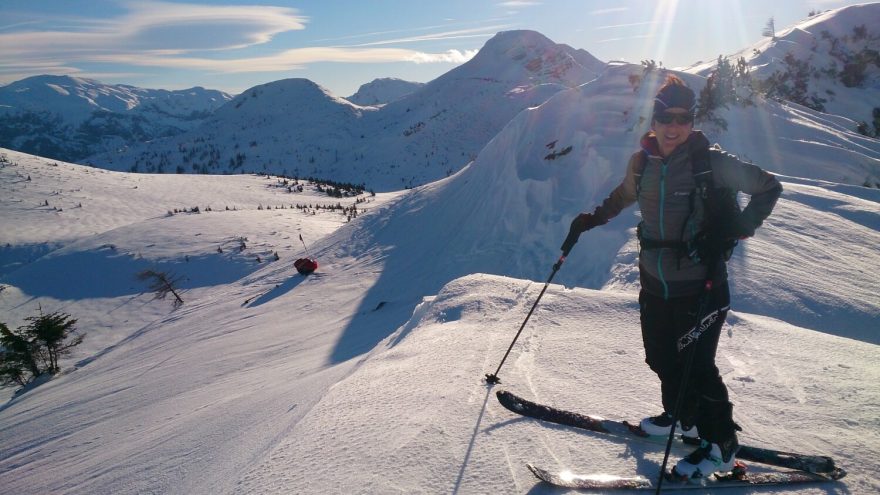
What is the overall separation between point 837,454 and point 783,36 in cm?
4798

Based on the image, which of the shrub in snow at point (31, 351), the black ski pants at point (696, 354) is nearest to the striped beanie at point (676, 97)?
the black ski pants at point (696, 354)

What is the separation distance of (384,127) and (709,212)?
7886cm

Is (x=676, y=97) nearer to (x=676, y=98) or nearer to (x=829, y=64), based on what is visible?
(x=676, y=98)

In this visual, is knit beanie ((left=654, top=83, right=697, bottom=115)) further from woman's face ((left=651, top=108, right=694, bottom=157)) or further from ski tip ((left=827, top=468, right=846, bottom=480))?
ski tip ((left=827, top=468, right=846, bottom=480))

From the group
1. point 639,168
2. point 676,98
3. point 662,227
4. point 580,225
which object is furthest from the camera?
point 580,225

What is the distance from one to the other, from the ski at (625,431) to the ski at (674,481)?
55 millimetres

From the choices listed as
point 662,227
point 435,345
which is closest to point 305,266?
point 435,345

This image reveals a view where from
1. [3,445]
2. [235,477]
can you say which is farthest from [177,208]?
[235,477]

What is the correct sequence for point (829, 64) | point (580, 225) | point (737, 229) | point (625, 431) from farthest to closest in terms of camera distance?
point (829, 64), point (580, 225), point (625, 431), point (737, 229)

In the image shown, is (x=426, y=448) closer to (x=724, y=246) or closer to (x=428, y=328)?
(x=724, y=246)

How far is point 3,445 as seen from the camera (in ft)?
27.9

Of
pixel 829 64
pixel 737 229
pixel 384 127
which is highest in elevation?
pixel 384 127

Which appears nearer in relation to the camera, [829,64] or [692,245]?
[692,245]

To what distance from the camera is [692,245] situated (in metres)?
2.85
